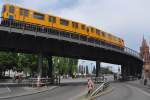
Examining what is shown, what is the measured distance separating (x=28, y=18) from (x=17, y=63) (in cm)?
5460

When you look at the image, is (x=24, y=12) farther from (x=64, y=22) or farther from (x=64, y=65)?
(x=64, y=65)

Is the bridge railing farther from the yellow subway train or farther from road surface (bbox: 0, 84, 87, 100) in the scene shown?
road surface (bbox: 0, 84, 87, 100)

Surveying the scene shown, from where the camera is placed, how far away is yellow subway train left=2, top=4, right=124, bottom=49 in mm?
43188

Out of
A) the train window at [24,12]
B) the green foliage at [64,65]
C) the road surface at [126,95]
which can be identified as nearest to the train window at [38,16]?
the train window at [24,12]

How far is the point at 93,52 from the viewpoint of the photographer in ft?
197

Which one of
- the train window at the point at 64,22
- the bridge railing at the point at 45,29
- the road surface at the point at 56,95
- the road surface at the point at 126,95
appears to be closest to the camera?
the road surface at the point at 56,95

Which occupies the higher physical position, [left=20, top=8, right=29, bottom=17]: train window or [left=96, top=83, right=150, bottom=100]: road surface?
[left=20, top=8, right=29, bottom=17]: train window

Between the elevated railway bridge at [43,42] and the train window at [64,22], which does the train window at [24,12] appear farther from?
the train window at [64,22]

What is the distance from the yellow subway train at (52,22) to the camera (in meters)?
43.2

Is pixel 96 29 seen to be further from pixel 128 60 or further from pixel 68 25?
pixel 128 60

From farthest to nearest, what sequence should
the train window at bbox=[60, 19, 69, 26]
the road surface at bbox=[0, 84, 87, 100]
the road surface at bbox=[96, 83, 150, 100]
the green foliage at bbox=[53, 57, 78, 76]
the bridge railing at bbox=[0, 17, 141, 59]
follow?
the green foliage at bbox=[53, 57, 78, 76]
the train window at bbox=[60, 19, 69, 26]
the bridge railing at bbox=[0, 17, 141, 59]
the road surface at bbox=[96, 83, 150, 100]
the road surface at bbox=[0, 84, 87, 100]

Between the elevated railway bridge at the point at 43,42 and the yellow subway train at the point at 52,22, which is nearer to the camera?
the elevated railway bridge at the point at 43,42

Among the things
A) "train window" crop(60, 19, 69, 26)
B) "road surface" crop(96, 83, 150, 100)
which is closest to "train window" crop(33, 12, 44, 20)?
"train window" crop(60, 19, 69, 26)

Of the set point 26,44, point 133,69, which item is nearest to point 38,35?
point 26,44
